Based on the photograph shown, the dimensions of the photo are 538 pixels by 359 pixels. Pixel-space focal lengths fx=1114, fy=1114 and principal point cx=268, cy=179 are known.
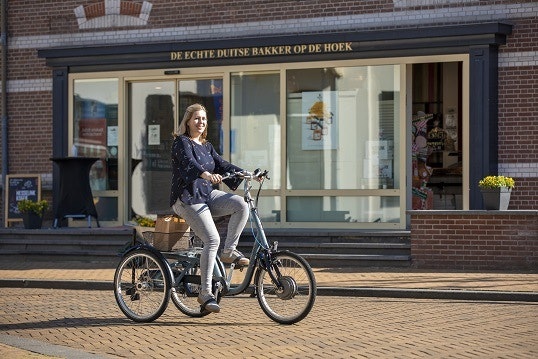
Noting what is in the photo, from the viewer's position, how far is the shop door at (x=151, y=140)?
19.2m

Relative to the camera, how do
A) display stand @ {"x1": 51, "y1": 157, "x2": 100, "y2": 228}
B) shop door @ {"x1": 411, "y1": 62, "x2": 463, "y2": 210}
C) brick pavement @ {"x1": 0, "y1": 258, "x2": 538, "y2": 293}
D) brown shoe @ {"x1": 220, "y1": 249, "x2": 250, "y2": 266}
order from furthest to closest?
shop door @ {"x1": 411, "y1": 62, "x2": 463, "y2": 210}, display stand @ {"x1": 51, "y1": 157, "x2": 100, "y2": 228}, brick pavement @ {"x1": 0, "y1": 258, "x2": 538, "y2": 293}, brown shoe @ {"x1": 220, "y1": 249, "x2": 250, "y2": 266}

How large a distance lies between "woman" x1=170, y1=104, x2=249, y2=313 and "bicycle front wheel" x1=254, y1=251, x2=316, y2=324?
1.01ft

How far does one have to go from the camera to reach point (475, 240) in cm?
1521

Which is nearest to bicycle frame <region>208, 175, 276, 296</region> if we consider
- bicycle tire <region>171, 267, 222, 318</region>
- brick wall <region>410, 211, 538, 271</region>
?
bicycle tire <region>171, 267, 222, 318</region>

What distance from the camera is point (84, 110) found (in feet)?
64.3

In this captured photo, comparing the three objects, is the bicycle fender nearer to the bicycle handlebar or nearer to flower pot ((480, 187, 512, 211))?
the bicycle handlebar

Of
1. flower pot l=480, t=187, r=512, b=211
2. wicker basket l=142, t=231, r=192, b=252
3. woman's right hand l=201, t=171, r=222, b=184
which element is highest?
woman's right hand l=201, t=171, r=222, b=184

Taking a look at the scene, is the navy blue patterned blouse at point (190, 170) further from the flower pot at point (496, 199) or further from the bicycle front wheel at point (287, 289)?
the flower pot at point (496, 199)

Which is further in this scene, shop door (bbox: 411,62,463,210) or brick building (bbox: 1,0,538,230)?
shop door (bbox: 411,62,463,210)

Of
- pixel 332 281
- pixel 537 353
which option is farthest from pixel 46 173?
pixel 537 353

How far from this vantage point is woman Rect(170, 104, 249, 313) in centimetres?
980

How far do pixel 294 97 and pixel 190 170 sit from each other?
855 cm

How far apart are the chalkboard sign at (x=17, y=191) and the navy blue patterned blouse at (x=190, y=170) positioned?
9632 mm

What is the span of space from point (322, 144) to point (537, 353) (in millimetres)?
10178
